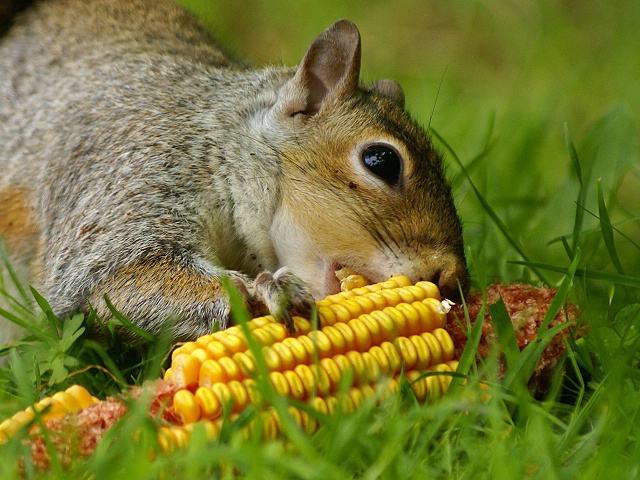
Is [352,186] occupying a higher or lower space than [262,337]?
higher

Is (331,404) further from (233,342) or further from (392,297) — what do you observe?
(392,297)

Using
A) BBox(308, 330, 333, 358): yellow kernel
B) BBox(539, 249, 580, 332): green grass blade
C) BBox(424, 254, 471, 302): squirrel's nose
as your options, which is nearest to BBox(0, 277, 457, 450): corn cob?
BBox(308, 330, 333, 358): yellow kernel

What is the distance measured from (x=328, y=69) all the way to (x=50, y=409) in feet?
5.09

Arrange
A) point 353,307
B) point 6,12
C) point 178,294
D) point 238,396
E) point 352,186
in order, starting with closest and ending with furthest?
point 238,396 → point 353,307 → point 178,294 → point 352,186 → point 6,12

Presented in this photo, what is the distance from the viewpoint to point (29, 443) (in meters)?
1.89

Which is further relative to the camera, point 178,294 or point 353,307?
point 178,294

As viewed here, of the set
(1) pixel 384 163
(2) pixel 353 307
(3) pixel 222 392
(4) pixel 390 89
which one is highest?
(4) pixel 390 89

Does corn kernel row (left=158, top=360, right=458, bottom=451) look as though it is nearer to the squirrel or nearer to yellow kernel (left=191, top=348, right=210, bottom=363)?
yellow kernel (left=191, top=348, right=210, bottom=363)

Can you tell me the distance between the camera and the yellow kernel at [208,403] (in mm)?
2016

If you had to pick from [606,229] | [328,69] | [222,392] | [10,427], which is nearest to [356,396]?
[222,392]

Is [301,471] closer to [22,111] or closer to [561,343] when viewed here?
[561,343]

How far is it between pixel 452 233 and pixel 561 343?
470 millimetres

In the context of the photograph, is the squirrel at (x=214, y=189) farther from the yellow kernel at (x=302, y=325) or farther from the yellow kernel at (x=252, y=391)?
the yellow kernel at (x=252, y=391)

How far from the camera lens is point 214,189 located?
2916mm
